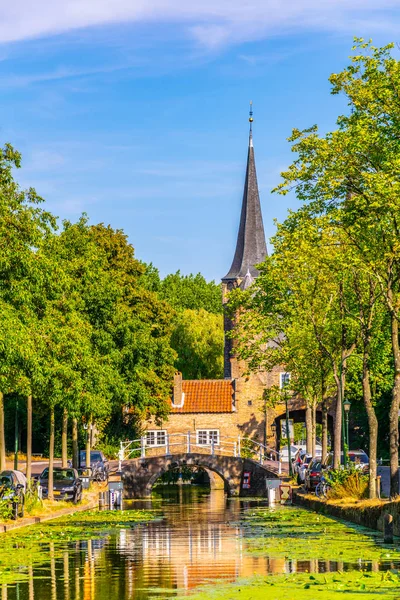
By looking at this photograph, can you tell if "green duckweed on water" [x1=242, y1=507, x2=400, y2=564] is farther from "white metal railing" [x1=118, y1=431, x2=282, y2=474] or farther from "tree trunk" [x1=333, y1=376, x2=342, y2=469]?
"white metal railing" [x1=118, y1=431, x2=282, y2=474]

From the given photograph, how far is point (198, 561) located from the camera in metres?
21.3

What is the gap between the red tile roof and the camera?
285 ft

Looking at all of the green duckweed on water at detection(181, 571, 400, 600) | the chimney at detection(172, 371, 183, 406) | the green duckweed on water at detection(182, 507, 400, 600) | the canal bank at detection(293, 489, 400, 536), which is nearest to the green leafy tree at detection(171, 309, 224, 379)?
the chimney at detection(172, 371, 183, 406)

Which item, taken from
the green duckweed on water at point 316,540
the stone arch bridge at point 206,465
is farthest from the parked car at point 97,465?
the green duckweed on water at point 316,540

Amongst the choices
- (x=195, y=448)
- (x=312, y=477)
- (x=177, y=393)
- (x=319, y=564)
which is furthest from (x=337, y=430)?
(x=177, y=393)

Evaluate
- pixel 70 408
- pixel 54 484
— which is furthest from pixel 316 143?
pixel 54 484

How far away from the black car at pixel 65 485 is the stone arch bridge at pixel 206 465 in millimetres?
22871

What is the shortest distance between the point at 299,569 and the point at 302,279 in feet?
85.4

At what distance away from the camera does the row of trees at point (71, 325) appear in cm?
2877

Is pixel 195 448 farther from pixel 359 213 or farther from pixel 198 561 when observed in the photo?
pixel 198 561

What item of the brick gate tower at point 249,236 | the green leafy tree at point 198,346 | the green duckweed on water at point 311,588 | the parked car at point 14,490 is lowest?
the green duckweed on water at point 311,588

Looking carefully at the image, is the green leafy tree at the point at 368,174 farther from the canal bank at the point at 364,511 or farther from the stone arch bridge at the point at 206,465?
the stone arch bridge at the point at 206,465

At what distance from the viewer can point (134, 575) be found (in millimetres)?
18844

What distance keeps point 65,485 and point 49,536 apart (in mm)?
18740
